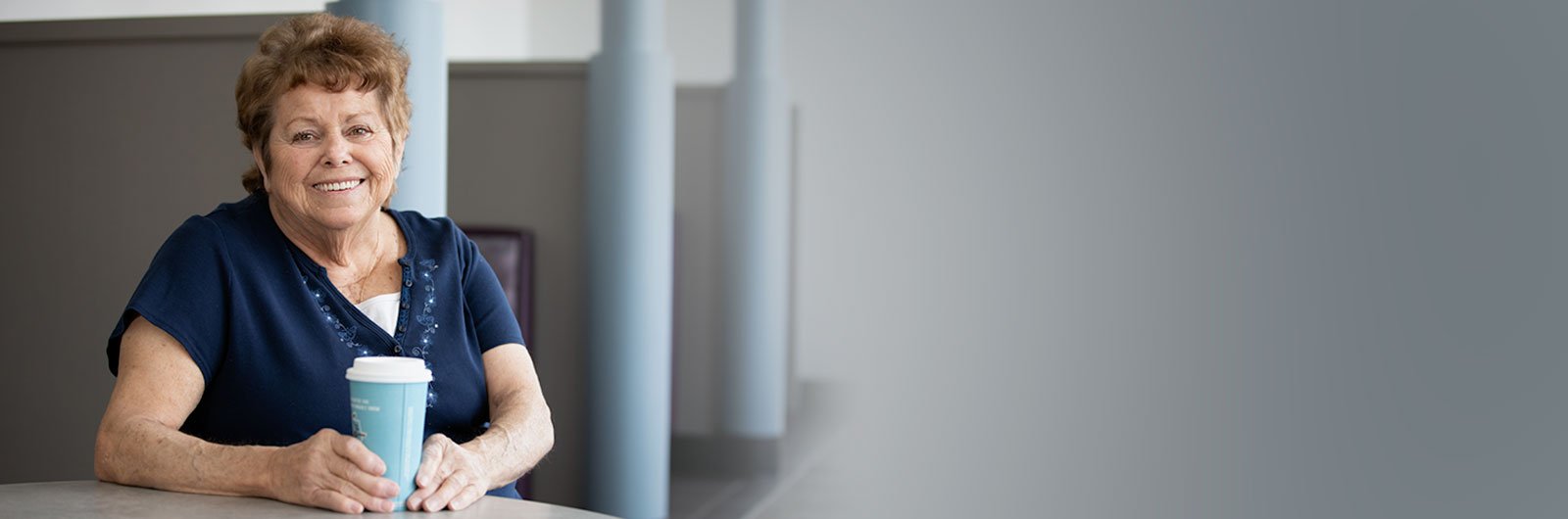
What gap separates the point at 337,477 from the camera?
73cm

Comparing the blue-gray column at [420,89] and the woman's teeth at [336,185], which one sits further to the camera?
the blue-gray column at [420,89]

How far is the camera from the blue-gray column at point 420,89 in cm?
156

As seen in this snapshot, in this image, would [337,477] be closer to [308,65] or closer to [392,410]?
[392,410]

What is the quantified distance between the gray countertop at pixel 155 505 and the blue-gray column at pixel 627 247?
1.90 metres

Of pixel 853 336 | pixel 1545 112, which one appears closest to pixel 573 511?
pixel 853 336

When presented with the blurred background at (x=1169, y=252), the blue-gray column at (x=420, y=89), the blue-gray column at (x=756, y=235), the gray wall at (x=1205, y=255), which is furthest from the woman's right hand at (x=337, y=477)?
the gray wall at (x=1205, y=255)

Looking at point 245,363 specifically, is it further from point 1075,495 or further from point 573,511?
point 1075,495

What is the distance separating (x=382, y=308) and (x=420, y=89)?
0.70 metres

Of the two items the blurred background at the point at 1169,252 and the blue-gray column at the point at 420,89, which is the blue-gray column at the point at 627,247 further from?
the blue-gray column at the point at 420,89

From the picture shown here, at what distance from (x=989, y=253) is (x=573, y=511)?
16.9 feet

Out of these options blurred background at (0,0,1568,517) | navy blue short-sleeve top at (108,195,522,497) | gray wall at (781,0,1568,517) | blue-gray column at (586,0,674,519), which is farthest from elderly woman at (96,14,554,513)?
gray wall at (781,0,1568,517)

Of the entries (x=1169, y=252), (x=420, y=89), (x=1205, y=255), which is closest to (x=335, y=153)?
(x=420, y=89)

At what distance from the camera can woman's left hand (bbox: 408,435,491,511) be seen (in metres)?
0.75

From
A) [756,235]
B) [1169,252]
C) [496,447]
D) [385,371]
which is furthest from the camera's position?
[1169,252]
